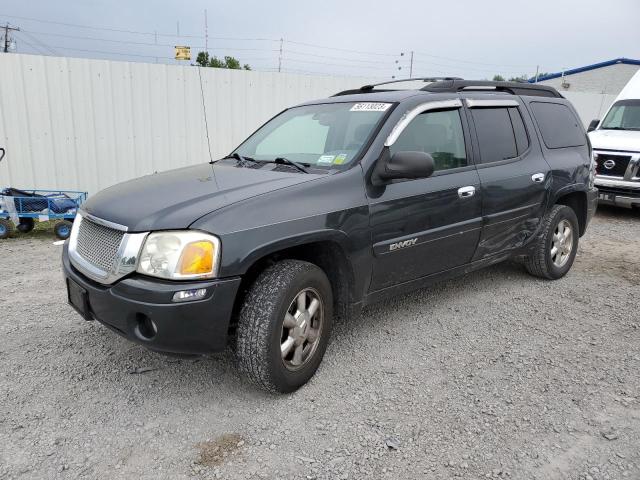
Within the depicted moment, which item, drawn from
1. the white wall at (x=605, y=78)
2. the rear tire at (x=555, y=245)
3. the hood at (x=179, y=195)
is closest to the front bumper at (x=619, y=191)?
the rear tire at (x=555, y=245)

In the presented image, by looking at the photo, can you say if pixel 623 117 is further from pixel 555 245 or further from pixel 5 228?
pixel 5 228

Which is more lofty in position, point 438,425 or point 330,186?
point 330,186

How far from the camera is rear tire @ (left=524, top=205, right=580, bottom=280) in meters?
4.61

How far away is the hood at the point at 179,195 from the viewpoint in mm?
2537

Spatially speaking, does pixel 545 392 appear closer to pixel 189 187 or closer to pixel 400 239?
pixel 400 239

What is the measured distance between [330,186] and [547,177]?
247 centimetres

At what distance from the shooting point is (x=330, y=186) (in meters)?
2.95

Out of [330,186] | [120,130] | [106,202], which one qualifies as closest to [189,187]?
[106,202]

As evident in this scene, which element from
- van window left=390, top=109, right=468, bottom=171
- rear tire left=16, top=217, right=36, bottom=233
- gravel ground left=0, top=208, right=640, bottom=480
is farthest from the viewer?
rear tire left=16, top=217, right=36, bottom=233

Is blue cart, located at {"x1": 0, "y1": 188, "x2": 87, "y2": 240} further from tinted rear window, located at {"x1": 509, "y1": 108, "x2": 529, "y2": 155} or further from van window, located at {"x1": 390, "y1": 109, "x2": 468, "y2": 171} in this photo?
tinted rear window, located at {"x1": 509, "y1": 108, "x2": 529, "y2": 155}

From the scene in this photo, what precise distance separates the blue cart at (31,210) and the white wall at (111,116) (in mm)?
1377

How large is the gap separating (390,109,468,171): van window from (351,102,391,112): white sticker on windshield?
0.71 feet

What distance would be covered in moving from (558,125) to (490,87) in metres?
0.93

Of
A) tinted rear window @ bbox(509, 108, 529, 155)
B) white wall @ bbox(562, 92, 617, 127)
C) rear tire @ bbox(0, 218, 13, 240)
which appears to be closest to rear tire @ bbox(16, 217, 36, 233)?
rear tire @ bbox(0, 218, 13, 240)
